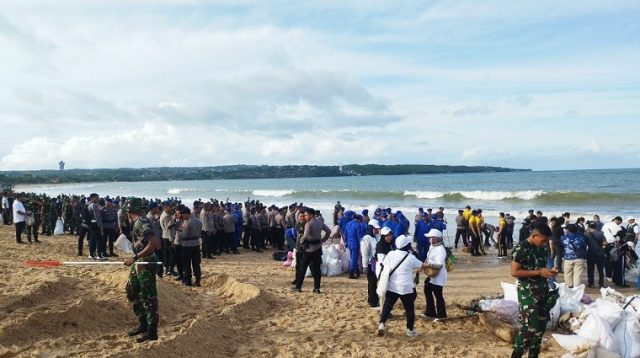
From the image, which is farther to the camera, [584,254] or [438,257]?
[584,254]

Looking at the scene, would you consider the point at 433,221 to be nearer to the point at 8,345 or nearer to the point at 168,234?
the point at 168,234

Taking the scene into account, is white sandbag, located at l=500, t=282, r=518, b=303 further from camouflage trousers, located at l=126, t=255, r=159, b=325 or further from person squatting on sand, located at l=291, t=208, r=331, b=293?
camouflage trousers, located at l=126, t=255, r=159, b=325

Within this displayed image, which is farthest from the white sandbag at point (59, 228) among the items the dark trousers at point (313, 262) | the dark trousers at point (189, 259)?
the dark trousers at point (313, 262)

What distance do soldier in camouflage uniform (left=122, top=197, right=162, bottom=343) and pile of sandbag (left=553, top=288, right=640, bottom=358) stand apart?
4842 millimetres

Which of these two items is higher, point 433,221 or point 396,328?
point 433,221

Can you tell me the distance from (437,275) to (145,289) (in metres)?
4.11

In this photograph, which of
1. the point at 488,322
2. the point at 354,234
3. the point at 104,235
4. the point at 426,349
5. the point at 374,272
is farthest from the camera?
the point at 104,235

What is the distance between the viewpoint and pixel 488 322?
7.39 metres

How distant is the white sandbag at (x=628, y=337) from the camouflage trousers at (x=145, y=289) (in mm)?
5488

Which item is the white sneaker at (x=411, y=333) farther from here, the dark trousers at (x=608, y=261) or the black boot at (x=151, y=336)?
the dark trousers at (x=608, y=261)

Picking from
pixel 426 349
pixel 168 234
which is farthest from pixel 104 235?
pixel 426 349

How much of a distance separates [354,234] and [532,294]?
596 cm

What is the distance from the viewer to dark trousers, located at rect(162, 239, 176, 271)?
36.8 ft

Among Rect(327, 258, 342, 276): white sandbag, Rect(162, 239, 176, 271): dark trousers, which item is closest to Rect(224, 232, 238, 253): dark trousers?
Rect(162, 239, 176, 271): dark trousers
